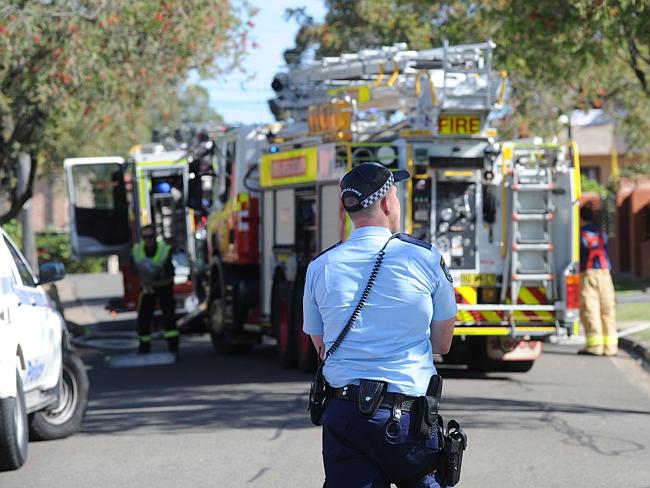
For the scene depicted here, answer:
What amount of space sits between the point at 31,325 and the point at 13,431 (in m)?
1.02

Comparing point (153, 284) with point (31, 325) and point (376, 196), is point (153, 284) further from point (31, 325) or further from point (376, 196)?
point (376, 196)

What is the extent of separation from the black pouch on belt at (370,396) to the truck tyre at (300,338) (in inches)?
381

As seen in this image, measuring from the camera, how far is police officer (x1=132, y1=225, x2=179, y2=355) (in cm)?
1788

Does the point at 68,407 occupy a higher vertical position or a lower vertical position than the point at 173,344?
higher

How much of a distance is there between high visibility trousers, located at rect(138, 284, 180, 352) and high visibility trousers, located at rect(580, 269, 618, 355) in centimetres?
523

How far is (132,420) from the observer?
11812 millimetres

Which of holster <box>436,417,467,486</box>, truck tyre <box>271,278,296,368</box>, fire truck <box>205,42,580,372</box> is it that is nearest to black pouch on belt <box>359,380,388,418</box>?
holster <box>436,417,467,486</box>

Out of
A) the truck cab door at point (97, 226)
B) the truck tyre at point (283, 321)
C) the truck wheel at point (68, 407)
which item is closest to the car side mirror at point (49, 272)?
the truck wheel at point (68, 407)

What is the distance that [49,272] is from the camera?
1064 cm

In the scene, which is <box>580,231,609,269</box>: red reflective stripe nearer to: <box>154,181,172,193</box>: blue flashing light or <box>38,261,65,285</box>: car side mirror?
<box>154,181,172,193</box>: blue flashing light

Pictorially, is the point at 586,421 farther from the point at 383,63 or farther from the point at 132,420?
the point at 383,63

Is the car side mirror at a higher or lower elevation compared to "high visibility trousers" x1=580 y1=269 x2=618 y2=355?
higher

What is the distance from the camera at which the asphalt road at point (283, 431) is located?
9.01 meters

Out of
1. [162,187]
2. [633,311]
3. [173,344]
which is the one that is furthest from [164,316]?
[633,311]
